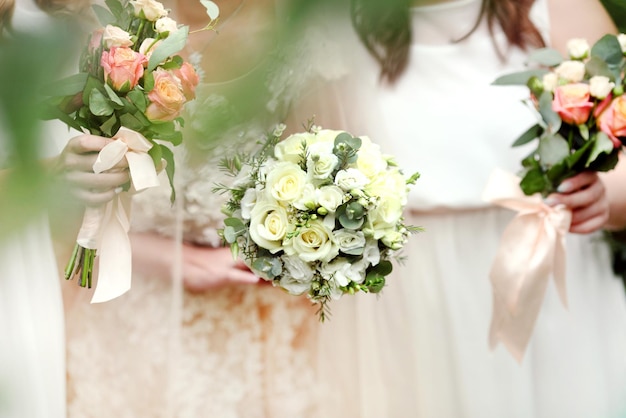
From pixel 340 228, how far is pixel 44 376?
0.47 m

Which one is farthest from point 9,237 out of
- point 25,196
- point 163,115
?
point 163,115

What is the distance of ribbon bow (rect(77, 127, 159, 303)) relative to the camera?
67 centimetres

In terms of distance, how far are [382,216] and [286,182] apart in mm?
112

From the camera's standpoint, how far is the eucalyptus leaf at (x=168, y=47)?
63 cm

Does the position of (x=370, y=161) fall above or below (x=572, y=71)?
below

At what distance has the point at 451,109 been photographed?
100 cm

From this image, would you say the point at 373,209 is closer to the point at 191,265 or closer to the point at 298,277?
the point at 298,277

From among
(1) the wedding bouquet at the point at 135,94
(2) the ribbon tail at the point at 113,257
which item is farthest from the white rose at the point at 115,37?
(2) the ribbon tail at the point at 113,257

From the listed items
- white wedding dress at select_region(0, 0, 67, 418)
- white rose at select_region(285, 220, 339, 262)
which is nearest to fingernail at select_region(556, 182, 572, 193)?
white rose at select_region(285, 220, 339, 262)

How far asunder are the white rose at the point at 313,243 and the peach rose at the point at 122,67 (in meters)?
0.23

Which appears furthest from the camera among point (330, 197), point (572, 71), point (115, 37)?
point (572, 71)

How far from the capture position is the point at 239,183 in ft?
2.47

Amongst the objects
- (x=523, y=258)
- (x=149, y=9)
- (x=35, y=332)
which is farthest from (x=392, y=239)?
(x=35, y=332)

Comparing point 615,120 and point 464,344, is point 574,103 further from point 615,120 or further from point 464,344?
point 464,344
